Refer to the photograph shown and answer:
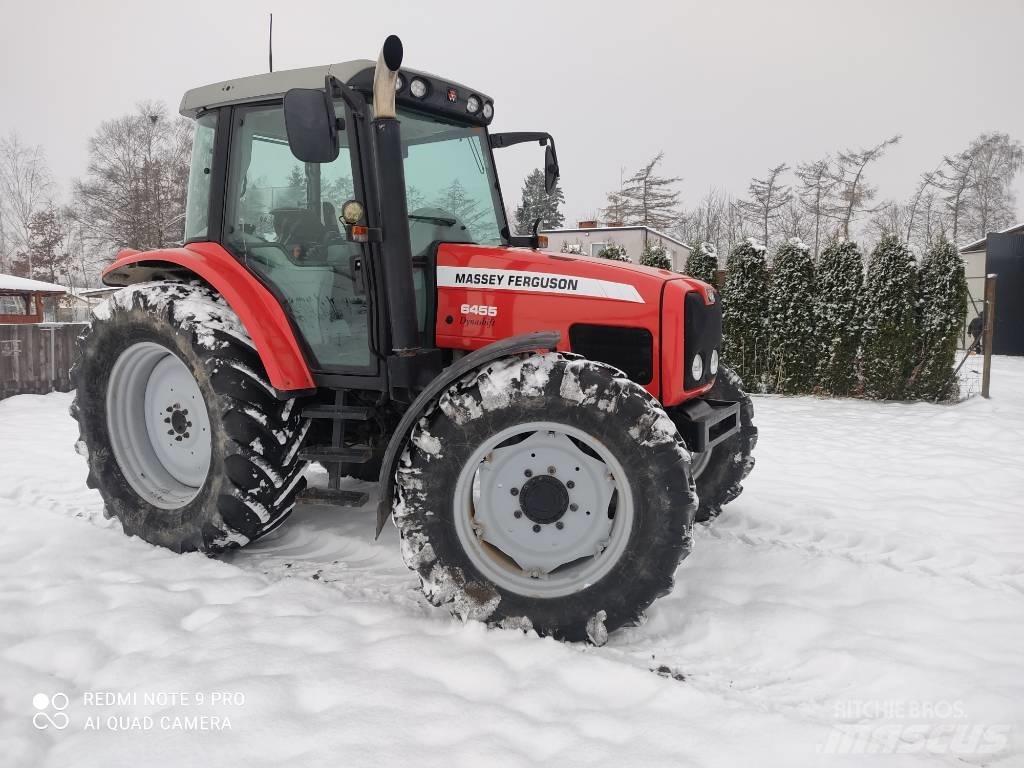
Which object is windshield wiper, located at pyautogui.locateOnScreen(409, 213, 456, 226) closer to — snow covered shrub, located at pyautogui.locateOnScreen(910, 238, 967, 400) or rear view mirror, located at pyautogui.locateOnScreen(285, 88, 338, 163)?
rear view mirror, located at pyautogui.locateOnScreen(285, 88, 338, 163)

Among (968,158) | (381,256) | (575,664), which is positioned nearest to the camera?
(575,664)

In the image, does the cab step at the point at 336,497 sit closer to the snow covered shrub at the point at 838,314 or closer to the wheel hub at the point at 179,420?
the wheel hub at the point at 179,420

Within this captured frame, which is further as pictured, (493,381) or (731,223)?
(731,223)

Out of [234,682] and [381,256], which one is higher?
[381,256]

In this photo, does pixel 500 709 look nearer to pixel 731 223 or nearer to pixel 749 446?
pixel 749 446

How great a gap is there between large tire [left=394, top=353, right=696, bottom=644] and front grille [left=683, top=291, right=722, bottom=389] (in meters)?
0.52

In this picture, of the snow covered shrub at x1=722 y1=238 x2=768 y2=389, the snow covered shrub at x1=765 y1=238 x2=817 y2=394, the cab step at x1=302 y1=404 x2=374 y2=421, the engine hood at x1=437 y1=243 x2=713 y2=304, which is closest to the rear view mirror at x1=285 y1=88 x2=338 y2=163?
the engine hood at x1=437 y1=243 x2=713 y2=304

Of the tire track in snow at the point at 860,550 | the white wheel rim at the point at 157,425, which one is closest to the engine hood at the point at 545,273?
the tire track in snow at the point at 860,550

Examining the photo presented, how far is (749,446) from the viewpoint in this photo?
4.02 m

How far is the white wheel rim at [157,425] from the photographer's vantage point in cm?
374

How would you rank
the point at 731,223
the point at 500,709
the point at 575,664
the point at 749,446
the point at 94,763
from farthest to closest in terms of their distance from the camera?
1. the point at 731,223
2. the point at 749,446
3. the point at 575,664
4. the point at 500,709
5. the point at 94,763

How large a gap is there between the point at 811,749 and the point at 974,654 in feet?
3.53

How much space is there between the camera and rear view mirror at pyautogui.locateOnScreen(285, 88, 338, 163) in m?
2.62

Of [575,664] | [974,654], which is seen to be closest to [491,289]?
[575,664]
